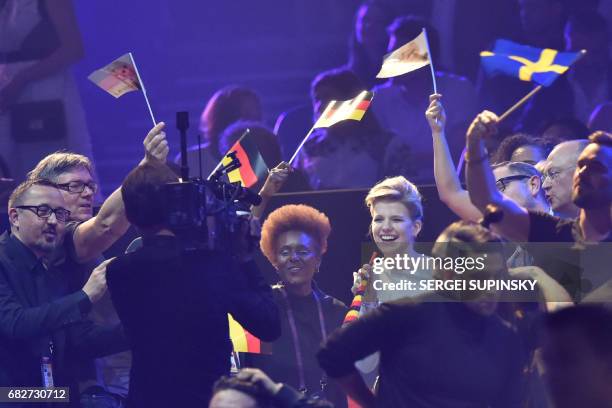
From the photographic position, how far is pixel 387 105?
25.6 ft

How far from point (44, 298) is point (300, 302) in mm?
1210

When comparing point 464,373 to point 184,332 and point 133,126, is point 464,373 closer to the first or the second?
point 184,332

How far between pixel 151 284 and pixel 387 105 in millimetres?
4164

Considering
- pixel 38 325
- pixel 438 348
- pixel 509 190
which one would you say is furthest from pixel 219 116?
pixel 438 348

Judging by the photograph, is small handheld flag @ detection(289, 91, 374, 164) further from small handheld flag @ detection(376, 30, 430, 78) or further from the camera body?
the camera body

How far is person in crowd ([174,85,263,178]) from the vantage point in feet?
25.4

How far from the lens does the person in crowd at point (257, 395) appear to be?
331cm

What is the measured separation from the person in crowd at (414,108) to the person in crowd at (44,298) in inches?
136

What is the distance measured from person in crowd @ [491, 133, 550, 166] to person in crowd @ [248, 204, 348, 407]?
1146 millimetres

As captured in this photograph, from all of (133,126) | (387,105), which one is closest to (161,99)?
(133,126)

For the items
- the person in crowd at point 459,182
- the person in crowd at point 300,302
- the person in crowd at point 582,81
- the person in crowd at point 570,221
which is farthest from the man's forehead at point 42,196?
the person in crowd at point 582,81

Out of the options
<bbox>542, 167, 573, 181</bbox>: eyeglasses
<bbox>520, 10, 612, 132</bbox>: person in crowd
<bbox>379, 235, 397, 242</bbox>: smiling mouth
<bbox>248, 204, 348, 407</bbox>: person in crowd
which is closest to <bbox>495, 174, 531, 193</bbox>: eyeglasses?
<bbox>542, 167, 573, 181</bbox>: eyeglasses

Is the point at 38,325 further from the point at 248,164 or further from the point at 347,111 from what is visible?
the point at 347,111

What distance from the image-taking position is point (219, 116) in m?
7.95
